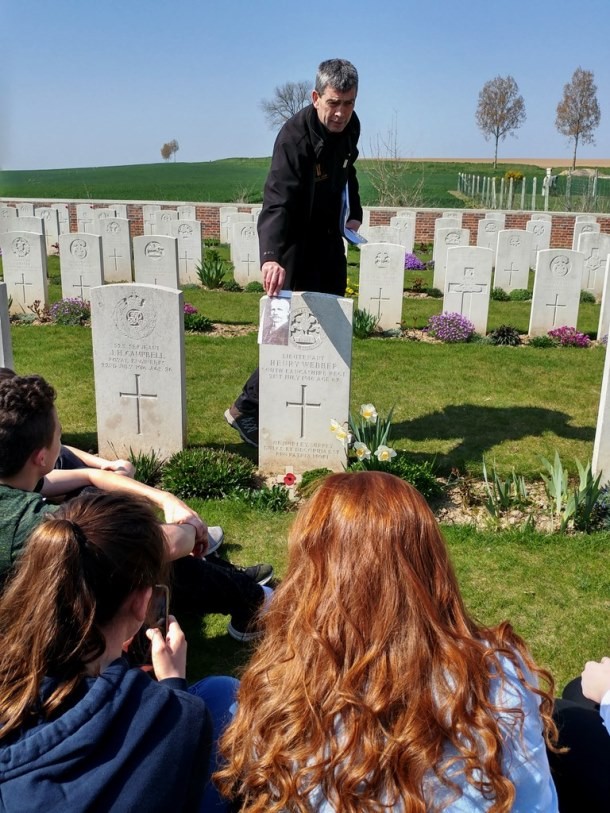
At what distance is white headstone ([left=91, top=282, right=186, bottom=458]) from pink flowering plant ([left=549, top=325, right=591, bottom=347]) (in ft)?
20.0

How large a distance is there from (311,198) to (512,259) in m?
8.82

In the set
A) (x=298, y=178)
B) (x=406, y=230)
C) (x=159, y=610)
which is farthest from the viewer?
(x=406, y=230)

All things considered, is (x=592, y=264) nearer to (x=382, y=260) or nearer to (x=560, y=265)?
(x=560, y=265)

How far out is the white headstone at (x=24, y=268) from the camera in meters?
11.0

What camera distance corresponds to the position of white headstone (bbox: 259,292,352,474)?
521cm

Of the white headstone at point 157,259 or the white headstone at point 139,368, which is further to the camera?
the white headstone at point 157,259

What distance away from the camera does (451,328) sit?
9.96 metres

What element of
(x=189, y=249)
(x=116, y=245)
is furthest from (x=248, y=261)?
(x=116, y=245)

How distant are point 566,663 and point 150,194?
1550 inches

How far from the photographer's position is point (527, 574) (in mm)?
4137

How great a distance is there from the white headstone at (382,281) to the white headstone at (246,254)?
417 centimetres

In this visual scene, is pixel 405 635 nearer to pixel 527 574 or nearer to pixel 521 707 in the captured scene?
pixel 521 707

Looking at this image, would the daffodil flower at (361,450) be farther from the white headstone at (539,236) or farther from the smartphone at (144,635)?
the white headstone at (539,236)

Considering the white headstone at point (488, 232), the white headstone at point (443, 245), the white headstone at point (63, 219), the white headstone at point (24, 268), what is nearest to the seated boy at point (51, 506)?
the white headstone at point (24, 268)
